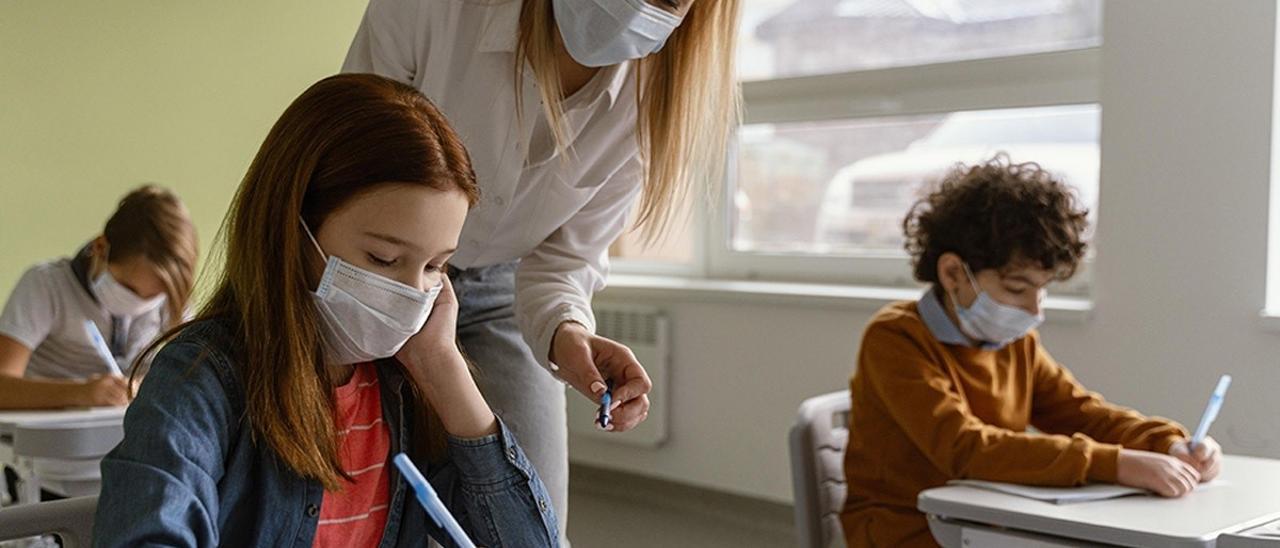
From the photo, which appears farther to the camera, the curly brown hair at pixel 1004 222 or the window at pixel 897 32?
the window at pixel 897 32

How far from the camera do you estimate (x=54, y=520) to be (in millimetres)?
1248

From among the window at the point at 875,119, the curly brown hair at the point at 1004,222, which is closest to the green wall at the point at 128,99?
the window at the point at 875,119

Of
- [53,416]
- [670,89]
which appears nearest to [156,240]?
[53,416]

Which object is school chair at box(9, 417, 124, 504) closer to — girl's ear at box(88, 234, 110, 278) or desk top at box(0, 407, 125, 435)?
desk top at box(0, 407, 125, 435)

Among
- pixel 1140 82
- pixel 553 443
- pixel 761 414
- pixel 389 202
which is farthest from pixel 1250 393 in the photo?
pixel 389 202

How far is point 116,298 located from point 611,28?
5.71 feet

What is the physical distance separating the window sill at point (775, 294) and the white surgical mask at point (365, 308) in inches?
93.6

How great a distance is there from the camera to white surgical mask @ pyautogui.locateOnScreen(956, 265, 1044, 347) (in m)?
2.19

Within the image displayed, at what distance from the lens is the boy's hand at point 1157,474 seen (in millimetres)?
1830

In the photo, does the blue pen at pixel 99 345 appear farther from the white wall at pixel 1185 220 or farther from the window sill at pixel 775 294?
the white wall at pixel 1185 220

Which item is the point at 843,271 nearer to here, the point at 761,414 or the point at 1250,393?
the point at 761,414

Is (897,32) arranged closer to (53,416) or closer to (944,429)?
(944,429)

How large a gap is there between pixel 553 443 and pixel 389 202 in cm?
53

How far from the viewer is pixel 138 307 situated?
9.37 ft
